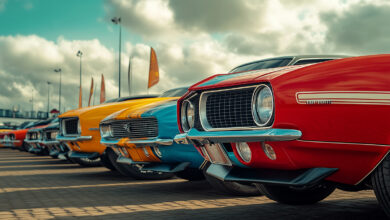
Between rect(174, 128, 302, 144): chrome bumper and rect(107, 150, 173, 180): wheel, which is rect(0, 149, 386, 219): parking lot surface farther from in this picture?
rect(174, 128, 302, 144): chrome bumper

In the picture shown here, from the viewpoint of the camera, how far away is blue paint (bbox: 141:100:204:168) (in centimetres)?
598

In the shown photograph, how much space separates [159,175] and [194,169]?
5.71 ft

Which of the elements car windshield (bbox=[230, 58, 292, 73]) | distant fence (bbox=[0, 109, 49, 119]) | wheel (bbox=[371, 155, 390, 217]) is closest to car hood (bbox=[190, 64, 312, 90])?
wheel (bbox=[371, 155, 390, 217])

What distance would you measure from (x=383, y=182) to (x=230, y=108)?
1.28m

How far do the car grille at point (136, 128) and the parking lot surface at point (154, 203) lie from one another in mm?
780

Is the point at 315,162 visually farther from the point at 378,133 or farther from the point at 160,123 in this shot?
the point at 160,123

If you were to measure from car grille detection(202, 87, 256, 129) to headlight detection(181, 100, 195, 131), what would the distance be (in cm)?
30

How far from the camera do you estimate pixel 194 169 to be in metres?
6.51

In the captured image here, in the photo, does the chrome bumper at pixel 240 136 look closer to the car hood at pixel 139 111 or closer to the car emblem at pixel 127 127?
the car hood at pixel 139 111

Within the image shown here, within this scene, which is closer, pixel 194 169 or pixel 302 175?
pixel 302 175

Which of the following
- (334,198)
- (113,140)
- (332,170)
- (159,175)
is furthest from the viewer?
(159,175)

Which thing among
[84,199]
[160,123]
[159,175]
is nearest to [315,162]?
[160,123]

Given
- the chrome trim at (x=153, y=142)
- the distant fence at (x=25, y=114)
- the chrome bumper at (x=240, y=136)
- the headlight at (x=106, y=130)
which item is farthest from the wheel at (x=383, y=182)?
the distant fence at (x=25, y=114)

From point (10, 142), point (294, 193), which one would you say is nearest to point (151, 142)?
point (294, 193)
